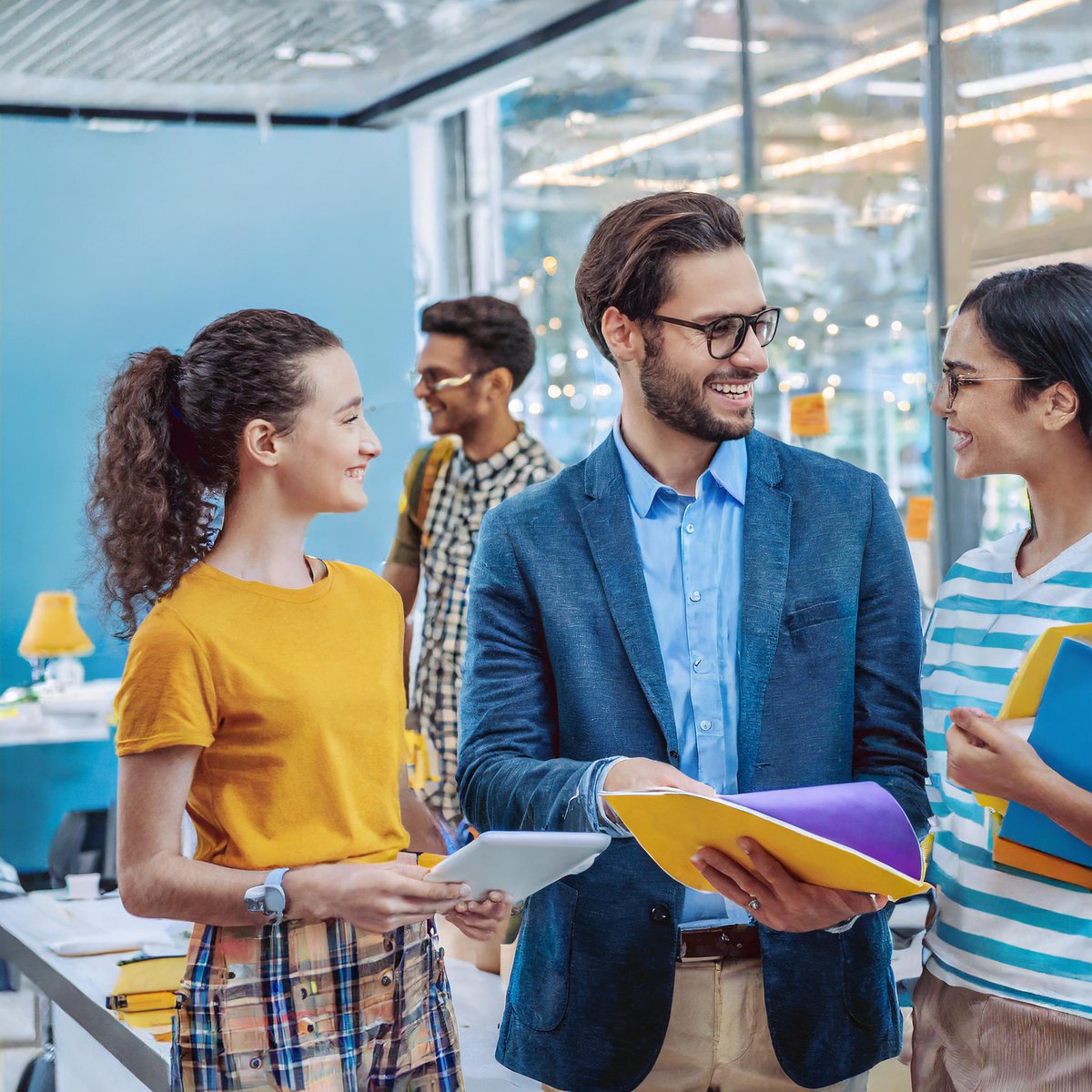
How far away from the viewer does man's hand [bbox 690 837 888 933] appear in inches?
55.4

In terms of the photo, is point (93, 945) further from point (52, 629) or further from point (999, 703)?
point (52, 629)

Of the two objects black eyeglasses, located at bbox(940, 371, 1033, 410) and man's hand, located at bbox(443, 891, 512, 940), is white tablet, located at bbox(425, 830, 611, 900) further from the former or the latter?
black eyeglasses, located at bbox(940, 371, 1033, 410)

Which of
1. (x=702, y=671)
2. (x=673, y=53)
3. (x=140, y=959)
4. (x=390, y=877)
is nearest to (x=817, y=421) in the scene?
(x=673, y=53)

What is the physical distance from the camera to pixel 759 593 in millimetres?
1655

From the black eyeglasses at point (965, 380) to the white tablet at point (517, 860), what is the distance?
88 centimetres

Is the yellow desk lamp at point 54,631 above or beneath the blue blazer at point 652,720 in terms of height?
beneath

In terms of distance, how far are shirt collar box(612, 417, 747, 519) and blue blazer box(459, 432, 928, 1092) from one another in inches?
1.1

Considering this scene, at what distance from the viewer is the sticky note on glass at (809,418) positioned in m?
4.75

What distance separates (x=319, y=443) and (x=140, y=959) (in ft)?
5.72

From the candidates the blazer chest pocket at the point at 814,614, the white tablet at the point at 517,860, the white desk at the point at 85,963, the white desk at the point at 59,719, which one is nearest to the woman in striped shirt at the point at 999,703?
the blazer chest pocket at the point at 814,614

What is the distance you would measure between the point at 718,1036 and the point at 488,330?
2.41 metres

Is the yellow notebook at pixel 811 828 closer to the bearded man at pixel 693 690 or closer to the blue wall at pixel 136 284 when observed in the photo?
the bearded man at pixel 693 690

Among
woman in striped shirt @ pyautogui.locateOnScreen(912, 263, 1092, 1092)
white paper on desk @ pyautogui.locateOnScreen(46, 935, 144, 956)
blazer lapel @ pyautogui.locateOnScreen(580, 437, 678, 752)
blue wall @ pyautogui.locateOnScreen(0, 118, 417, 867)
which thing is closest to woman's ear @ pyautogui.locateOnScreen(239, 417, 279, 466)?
blazer lapel @ pyautogui.locateOnScreen(580, 437, 678, 752)

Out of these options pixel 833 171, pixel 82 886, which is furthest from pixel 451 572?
pixel 833 171
